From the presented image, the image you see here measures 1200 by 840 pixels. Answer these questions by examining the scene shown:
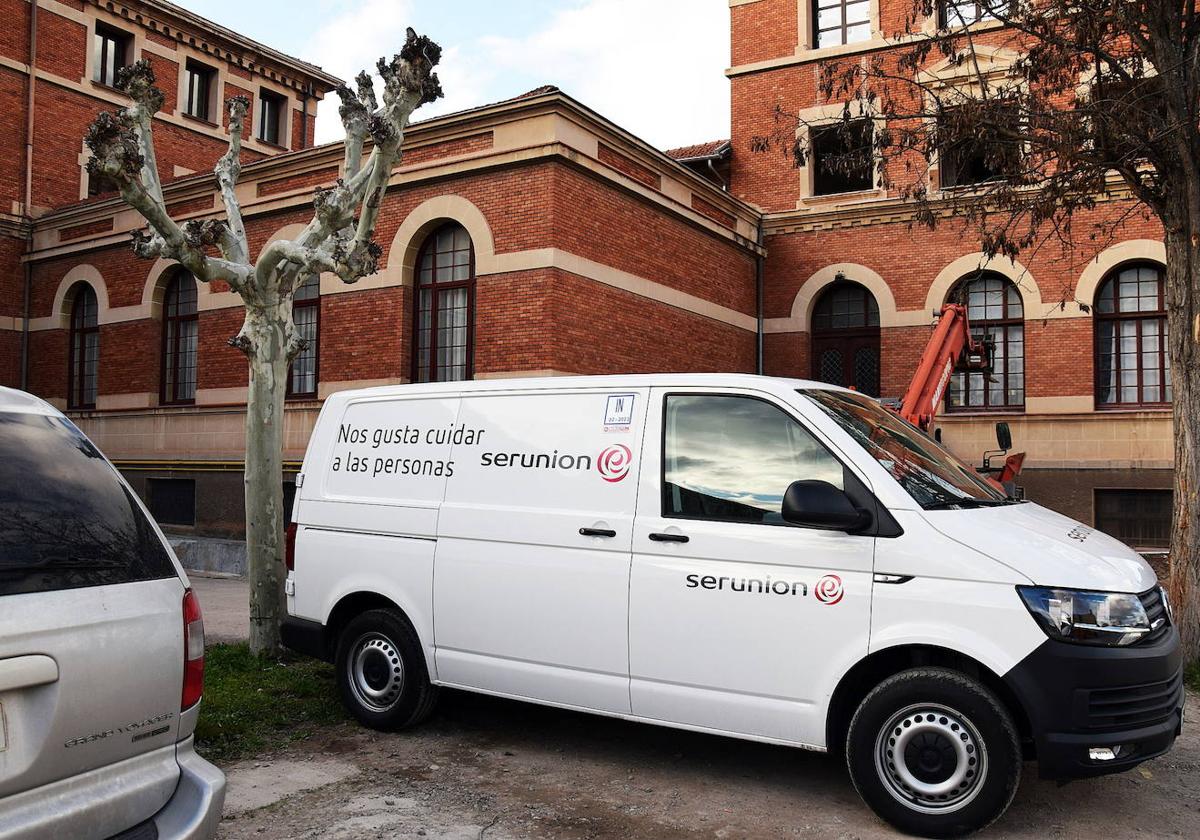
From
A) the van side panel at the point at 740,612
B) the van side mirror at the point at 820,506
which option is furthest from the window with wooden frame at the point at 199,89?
the van side mirror at the point at 820,506

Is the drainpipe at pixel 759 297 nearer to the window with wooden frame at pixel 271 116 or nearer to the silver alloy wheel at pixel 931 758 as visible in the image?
the window with wooden frame at pixel 271 116

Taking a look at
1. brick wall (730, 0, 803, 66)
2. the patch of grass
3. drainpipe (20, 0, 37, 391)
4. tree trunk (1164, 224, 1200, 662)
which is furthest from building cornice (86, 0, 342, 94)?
tree trunk (1164, 224, 1200, 662)

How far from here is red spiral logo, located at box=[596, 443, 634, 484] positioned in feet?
17.7

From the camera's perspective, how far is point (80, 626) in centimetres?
271

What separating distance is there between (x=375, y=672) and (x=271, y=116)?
25344mm

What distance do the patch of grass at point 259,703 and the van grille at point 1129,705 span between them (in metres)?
4.48

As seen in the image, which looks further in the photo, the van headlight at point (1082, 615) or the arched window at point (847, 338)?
the arched window at point (847, 338)

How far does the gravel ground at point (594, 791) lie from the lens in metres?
4.62

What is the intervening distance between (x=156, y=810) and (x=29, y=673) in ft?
1.99

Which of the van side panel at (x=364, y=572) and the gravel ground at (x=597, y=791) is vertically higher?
the van side panel at (x=364, y=572)

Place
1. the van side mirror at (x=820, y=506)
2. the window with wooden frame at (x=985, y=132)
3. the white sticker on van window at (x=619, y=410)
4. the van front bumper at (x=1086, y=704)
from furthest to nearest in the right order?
1. the window with wooden frame at (x=985, y=132)
2. the white sticker on van window at (x=619, y=410)
3. the van side mirror at (x=820, y=506)
4. the van front bumper at (x=1086, y=704)

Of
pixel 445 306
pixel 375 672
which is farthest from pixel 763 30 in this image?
pixel 375 672

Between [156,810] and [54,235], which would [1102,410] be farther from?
[54,235]

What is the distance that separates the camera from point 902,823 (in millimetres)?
4496
